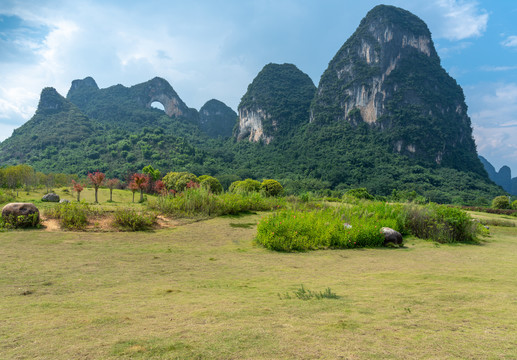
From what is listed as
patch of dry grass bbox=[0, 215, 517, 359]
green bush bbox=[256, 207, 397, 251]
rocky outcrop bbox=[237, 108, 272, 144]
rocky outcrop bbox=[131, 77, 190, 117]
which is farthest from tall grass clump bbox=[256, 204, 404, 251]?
rocky outcrop bbox=[131, 77, 190, 117]

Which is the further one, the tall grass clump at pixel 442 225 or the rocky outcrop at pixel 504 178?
the rocky outcrop at pixel 504 178

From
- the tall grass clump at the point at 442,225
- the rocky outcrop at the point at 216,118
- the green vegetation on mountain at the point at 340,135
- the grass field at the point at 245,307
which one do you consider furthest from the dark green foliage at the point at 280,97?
the grass field at the point at 245,307

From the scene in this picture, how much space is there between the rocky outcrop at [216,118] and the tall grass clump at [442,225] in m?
167

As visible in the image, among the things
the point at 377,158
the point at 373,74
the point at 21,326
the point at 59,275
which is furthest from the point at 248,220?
the point at 373,74

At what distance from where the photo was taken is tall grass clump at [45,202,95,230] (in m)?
8.65

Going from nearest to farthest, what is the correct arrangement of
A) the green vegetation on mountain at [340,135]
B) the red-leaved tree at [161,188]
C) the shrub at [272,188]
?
1. the red-leaved tree at [161,188]
2. the shrub at [272,188]
3. the green vegetation on mountain at [340,135]

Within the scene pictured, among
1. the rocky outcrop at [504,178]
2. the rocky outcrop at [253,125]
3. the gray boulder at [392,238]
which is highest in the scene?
the rocky outcrop at [253,125]

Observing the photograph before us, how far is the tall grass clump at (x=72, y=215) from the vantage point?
865cm

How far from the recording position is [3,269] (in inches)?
168

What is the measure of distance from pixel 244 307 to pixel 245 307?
0.01 m

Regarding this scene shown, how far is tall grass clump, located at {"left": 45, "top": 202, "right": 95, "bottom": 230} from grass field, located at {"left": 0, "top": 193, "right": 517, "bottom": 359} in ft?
8.02

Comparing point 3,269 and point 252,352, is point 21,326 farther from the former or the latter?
point 3,269

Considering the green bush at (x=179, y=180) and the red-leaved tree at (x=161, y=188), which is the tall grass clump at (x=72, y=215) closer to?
the red-leaved tree at (x=161, y=188)

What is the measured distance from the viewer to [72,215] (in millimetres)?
8961
